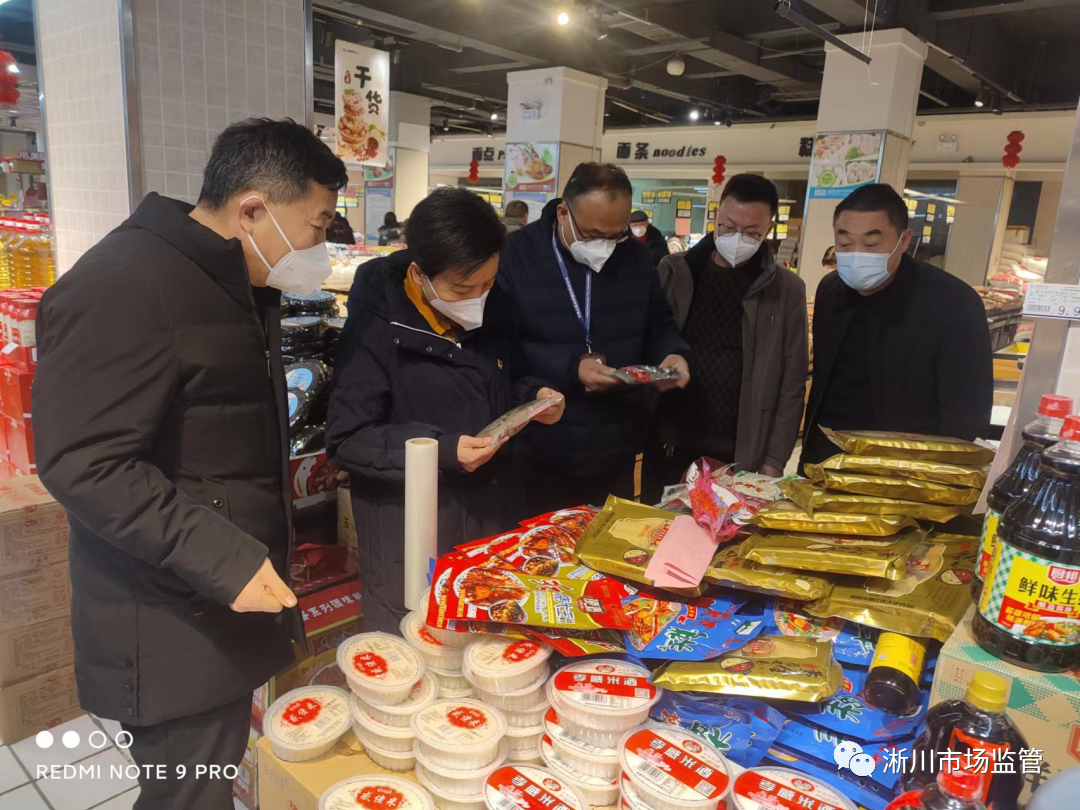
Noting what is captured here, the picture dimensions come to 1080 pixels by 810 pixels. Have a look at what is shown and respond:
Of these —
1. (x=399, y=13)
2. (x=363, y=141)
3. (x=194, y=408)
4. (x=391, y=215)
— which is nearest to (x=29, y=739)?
(x=194, y=408)

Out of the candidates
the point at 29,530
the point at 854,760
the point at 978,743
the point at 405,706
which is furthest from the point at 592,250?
the point at 29,530

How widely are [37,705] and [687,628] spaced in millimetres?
2757

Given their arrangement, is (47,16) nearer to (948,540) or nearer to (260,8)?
(260,8)

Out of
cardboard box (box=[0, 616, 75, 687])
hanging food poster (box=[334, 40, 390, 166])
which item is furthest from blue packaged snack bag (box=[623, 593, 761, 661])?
hanging food poster (box=[334, 40, 390, 166])

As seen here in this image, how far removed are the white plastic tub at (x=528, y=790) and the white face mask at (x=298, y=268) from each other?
1.05 m

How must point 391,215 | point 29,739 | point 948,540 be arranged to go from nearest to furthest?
point 948,540 → point 29,739 → point 391,215

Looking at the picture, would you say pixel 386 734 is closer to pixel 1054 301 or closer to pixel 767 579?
pixel 767 579

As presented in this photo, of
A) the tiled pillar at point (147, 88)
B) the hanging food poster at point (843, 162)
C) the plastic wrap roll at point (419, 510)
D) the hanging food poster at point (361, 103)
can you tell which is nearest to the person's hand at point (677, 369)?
the plastic wrap roll at point (419, 510)

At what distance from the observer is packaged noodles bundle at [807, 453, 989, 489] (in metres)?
1.50

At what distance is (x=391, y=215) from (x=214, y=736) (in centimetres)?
1028

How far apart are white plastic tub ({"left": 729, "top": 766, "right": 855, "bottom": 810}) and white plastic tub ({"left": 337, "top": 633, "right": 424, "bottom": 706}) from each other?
577mm

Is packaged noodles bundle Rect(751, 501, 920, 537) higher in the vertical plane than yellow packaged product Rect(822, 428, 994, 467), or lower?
lower

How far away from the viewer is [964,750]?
0.93m

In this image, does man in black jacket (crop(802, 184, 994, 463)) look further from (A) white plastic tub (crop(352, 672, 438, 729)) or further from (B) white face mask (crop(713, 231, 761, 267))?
(A) white plastic tub (crop(352, 672, 438, 729))
